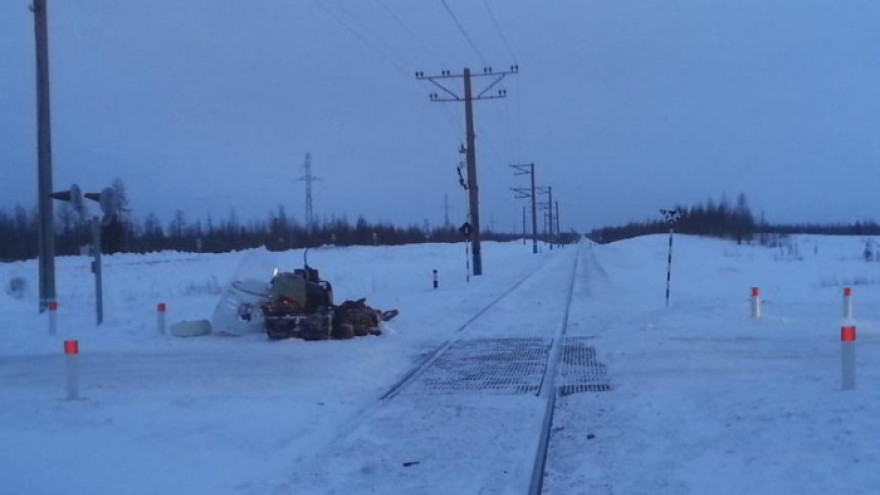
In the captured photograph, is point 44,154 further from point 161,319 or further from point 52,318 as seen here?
point 161,319

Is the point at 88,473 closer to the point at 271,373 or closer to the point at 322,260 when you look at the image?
the point at 271,373

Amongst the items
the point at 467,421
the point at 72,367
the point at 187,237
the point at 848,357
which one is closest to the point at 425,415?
the point at 467,421

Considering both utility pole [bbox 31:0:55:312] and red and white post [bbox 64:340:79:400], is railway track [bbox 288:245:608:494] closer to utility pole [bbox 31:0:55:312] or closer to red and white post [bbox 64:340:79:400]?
red and white post [bbox 64:340:79:400]

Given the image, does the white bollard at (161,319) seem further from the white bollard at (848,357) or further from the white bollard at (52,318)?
the white bollard at (848,357)

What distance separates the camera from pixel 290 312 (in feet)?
63.8

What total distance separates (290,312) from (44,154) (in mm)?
8432

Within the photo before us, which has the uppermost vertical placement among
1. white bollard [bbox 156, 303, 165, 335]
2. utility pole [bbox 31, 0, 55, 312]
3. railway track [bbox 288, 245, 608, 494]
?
utility pole [bbox 31, 0, 55, 312]

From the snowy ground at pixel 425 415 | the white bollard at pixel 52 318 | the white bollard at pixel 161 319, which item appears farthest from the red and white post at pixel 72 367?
the white bollard at pixel 52 318

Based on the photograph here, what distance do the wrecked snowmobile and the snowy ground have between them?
1.45 ft

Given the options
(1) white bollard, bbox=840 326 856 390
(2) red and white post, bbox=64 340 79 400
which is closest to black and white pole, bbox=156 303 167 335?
(2) red and white post, bbox=64 340 79 400

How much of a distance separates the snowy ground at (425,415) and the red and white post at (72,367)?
299 mm

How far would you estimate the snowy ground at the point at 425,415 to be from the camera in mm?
8453

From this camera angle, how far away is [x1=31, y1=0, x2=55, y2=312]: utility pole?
23109 mm

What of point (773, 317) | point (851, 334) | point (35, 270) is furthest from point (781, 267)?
point (851, 334)
